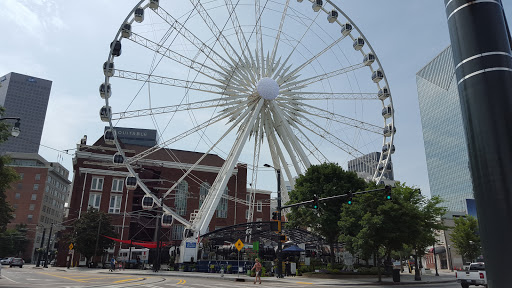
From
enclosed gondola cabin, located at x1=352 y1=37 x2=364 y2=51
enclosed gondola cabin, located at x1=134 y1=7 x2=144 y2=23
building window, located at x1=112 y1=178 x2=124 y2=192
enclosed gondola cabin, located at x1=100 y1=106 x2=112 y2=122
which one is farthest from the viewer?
building window, located at x1=112 y1=178 x2=124 y2=192

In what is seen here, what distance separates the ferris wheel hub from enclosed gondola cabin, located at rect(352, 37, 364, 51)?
1138cm

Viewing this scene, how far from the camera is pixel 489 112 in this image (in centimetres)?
823

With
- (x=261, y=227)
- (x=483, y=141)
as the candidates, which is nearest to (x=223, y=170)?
(x=261, y=227)

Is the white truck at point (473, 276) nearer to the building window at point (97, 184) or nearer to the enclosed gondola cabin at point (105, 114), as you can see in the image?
the enclosed gondola cabin at point (105, 114)

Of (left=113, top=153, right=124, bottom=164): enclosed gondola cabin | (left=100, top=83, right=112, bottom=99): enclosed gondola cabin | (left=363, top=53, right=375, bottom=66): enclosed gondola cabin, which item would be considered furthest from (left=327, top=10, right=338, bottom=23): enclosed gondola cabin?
(left=113, top=153, right=124, bottom=164): enclosed gondola cabin

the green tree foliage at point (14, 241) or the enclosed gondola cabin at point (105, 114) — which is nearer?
the enclosed gondola cabin at point (105, 114)

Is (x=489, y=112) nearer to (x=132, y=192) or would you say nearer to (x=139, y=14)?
(x=139, y=14)

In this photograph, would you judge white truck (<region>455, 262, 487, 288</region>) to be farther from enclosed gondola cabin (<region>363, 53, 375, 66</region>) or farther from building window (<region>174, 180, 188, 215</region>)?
building window (<region>174, 180, 188, 215</region>)

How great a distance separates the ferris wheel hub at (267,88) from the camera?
40062 mm

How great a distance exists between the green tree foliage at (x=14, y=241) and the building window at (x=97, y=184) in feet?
104

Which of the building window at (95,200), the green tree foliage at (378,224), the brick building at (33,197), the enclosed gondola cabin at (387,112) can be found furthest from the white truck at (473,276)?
the brick building at (33,197)

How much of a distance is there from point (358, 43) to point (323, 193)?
1817cm

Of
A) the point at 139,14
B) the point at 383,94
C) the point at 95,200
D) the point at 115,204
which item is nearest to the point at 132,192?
the point at 115,204

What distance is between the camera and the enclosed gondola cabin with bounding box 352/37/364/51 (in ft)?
143
